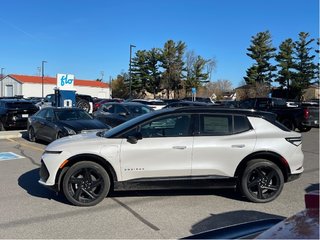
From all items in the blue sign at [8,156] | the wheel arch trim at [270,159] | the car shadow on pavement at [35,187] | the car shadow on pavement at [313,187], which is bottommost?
the car shadow on pavement at [35,187]

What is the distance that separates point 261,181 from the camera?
6.46 metres

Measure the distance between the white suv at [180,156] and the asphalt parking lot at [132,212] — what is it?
0.28 meters

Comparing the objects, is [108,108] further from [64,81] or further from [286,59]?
[286,59]

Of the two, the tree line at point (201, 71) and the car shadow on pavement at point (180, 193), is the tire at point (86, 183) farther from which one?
the tree line at point (201, 71)

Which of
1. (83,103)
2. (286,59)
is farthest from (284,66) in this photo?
(83,103)

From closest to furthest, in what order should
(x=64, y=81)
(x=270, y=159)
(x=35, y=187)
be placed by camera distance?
(x=270, y=159)
(x=35, y=187)
(x=64, y=81)

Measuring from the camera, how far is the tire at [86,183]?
613 centimetres

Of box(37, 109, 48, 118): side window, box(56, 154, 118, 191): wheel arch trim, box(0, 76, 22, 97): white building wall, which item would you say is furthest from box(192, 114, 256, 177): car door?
box(0, 76, 22, 97): white building wall

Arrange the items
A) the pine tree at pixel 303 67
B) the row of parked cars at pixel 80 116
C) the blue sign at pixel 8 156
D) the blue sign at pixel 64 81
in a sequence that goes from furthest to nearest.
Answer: the pine tree at pixel 303 67 → the blue sign at pixel 64 81 → the row of parked cars at pixel 80 116 → the blue sign at pixel 8 156

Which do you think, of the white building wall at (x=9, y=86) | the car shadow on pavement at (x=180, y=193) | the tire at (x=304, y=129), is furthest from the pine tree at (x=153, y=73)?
the car shadow on pavement at (x=180, y=193)

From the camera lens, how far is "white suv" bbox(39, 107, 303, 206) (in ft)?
20.3

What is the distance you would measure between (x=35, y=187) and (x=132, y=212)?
246cm

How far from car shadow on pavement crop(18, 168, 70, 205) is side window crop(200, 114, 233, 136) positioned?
253cm

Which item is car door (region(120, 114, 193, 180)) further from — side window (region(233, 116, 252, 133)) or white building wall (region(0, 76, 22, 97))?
white building wall (region(0, 76, 22, 97))
